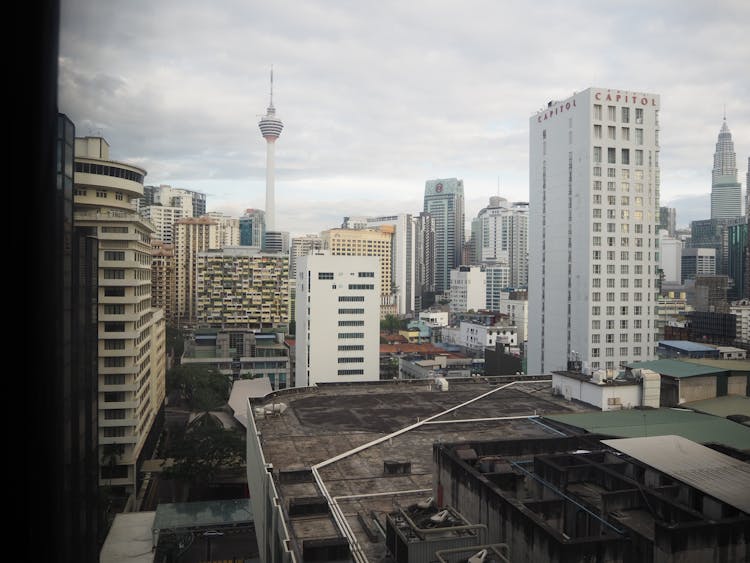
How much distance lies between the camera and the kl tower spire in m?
60.3

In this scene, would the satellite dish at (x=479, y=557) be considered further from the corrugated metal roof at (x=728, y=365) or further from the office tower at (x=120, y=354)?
the office tower at (x=120, y=354)

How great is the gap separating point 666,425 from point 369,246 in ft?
149

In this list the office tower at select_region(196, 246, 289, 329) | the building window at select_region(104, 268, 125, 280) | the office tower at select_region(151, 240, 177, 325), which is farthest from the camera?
the office tower at select_region(196, 246, 289, 329)

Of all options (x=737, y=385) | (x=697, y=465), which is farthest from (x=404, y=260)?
(x=697, y=465)

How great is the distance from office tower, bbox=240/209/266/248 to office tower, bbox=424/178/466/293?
19.4 m

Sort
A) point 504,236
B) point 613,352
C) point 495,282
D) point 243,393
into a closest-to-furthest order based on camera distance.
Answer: point 613,352 → point 243,393 → point 495,282 → point 504,236

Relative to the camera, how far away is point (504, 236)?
67312 mm

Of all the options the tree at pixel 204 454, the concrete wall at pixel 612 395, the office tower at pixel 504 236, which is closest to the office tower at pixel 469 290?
the office tower at pixel 504 236

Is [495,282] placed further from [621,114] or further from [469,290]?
[621,114]

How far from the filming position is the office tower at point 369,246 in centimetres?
5084

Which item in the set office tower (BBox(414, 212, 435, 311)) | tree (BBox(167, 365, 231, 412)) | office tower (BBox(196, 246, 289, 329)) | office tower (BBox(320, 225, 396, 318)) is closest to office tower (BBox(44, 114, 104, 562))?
tree (BBox(167, 365, 231, 412))

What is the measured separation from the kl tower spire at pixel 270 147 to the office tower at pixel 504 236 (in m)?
23.1

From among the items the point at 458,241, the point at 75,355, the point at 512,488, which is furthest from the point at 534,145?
the point at 458,241

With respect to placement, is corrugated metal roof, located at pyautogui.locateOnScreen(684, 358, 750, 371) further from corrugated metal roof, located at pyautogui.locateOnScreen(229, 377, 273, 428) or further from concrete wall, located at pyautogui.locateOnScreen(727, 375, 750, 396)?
corrugated metal roof, located at pyautogui.locateOnScreen(229, 377, 273, 428)
